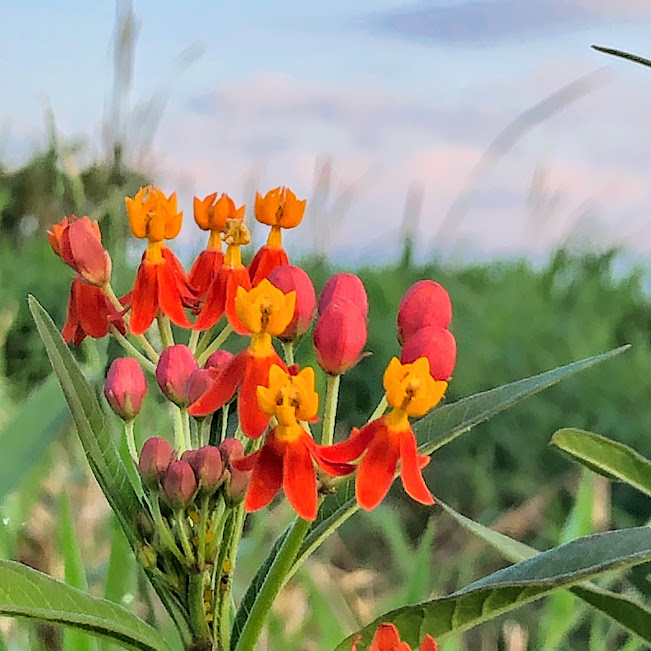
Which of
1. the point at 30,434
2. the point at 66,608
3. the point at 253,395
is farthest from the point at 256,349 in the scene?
the point at 30,434

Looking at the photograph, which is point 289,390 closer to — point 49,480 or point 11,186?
point 49,480

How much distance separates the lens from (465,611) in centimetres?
37

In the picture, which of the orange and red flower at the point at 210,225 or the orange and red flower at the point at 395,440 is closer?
the orange and red flower at the point at 395,440

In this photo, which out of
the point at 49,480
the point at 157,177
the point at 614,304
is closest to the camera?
the point at 49,480

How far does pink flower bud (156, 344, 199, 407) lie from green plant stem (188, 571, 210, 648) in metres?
0.08

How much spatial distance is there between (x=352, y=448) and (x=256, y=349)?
0.18 feet

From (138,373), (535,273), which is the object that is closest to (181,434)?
(138,373)

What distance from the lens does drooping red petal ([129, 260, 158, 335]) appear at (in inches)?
17.6

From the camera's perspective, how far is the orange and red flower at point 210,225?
18.5 inches

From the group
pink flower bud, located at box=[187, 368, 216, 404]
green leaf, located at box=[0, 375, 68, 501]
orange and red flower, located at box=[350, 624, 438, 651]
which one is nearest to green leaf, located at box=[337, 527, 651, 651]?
orange and red flower, located at box=[350, 624, 438, 651]

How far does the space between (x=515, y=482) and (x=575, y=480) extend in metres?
0.10

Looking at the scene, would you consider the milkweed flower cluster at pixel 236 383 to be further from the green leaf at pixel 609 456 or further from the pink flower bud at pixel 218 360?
the green leaf at pixel 609 456

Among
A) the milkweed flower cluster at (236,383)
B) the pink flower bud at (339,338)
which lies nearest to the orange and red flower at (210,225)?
the milkweed flower cluster at (236,383)

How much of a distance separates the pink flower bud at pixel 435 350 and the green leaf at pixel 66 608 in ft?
0.49
